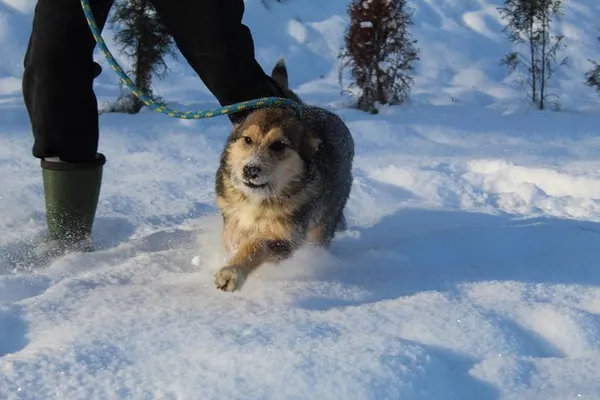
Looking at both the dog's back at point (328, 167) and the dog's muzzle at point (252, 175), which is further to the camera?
the dog's back at point (328, 167)

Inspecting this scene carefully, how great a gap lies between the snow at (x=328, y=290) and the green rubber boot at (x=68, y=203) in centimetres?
13

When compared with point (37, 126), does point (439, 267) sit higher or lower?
lower

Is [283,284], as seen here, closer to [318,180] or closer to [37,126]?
[318,180]

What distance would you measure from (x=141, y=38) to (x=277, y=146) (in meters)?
5.48

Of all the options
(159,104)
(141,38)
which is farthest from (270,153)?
(141,38)

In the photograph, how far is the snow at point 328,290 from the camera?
1.35 metres

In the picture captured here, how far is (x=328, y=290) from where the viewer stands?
2021 mm

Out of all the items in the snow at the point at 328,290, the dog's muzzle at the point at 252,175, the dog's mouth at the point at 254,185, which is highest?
the dog's muzzle at the point at 252,175

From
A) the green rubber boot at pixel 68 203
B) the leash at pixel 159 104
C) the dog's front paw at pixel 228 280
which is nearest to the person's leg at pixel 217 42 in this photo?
the leash at pixel 159 104

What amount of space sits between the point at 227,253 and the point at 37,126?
792 millimetres

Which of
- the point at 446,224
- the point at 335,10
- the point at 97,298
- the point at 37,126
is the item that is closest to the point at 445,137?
the point at 446,224

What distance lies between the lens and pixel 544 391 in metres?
1.37

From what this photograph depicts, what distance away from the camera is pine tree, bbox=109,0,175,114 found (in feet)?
24.0

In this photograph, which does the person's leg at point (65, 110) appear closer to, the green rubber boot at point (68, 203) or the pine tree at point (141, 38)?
the green rubber boot at point (68, 203)
